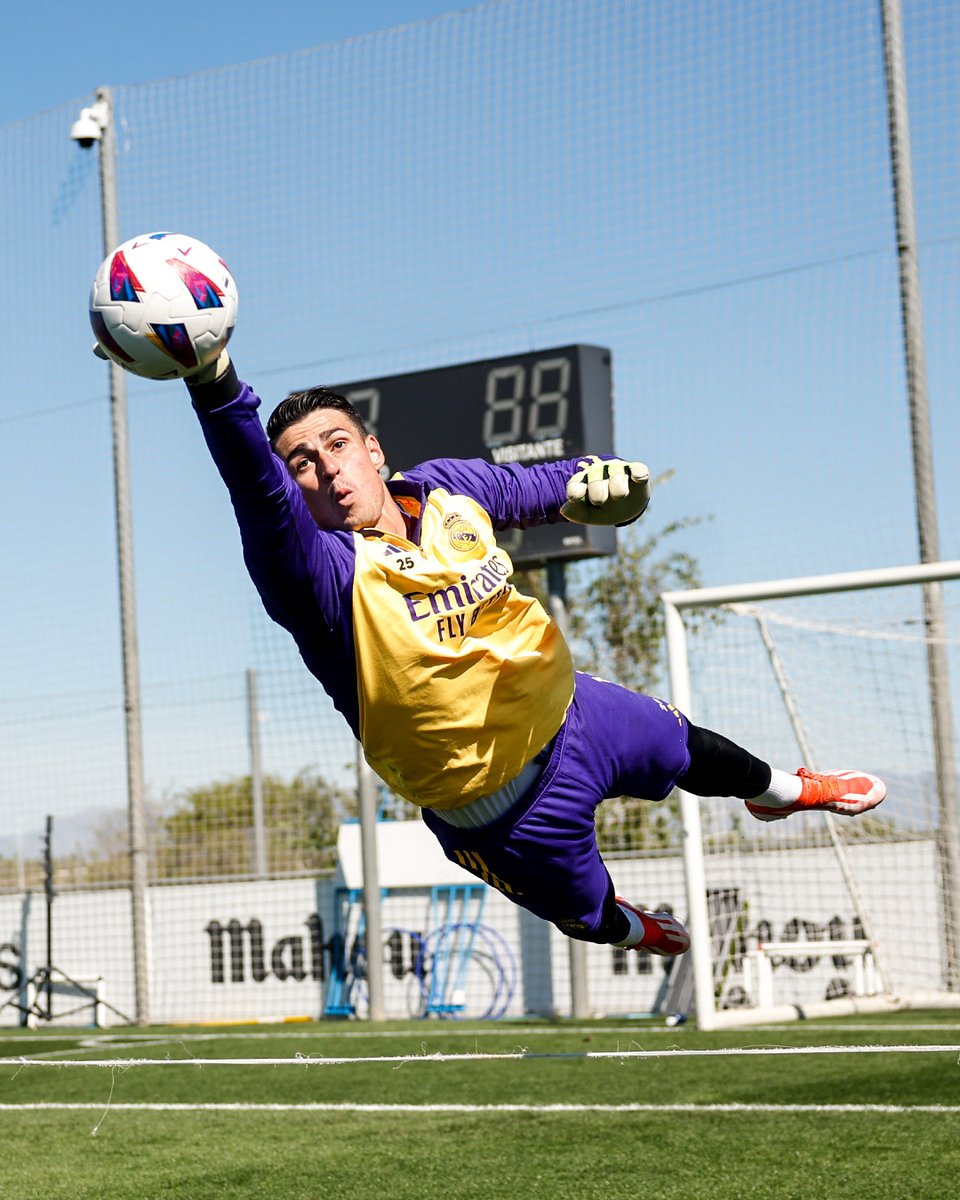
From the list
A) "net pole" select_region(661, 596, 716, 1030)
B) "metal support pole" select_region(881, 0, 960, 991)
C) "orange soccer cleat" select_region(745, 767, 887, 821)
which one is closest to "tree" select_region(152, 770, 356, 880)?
"metal support pole" select_region(881, 0, 960, 991)

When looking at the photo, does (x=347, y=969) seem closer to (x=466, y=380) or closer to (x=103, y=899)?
(x=103, y=899)

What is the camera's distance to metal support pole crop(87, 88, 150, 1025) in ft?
44.1

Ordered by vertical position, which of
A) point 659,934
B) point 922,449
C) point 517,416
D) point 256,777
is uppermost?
point 517,416

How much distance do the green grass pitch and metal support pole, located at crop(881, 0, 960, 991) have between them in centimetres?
107

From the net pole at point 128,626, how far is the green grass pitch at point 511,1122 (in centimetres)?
371

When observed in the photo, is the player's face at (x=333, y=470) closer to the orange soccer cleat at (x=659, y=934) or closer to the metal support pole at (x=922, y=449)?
the orange soccer cleat at (x=659, y=934)

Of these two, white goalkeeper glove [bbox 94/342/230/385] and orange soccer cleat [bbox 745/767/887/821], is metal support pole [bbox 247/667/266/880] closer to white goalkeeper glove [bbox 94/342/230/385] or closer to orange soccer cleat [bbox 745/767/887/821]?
orange soccer cleat [bbox 745/767/887/821]

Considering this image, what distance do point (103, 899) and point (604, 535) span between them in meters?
5.96

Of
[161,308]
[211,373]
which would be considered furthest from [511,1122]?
[161,308]

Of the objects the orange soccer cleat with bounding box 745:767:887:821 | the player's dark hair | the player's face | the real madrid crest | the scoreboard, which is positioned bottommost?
the orange soccer cleat with bounding box 745:767:887:821

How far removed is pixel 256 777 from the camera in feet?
44.9

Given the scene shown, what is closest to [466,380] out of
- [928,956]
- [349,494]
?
[928,956]

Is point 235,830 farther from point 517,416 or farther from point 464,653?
point 464,653

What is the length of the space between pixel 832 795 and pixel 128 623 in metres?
10.1
